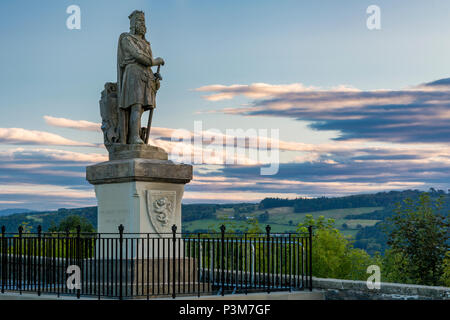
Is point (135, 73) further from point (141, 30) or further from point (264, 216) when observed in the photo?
point (264, 216)

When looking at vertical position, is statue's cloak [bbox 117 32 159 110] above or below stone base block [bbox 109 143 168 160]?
above

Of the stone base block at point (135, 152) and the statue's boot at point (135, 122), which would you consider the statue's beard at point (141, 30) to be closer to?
the statue's boot at point (135, 122)

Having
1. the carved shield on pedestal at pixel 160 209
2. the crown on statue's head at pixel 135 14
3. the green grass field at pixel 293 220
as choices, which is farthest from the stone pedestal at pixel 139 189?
the green grass field at pixel 293 220

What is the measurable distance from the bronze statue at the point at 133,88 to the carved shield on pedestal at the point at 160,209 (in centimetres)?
149

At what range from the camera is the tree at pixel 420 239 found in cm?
2273

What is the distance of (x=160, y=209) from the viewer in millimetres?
16812

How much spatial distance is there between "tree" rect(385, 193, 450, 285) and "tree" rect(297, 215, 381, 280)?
12.7 ft

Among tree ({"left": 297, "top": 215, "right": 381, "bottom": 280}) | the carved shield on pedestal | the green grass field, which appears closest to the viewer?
the carved shield on pedestal

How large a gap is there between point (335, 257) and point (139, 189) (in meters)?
13.1

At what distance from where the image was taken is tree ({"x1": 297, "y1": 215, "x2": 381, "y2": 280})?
27.7 m

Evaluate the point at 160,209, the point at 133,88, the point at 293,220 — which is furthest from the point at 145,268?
the point at 293,220

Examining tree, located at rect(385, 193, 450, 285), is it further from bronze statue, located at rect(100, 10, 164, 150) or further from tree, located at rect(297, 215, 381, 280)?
bronze statue, located at rect(100, 10, 164, 150)

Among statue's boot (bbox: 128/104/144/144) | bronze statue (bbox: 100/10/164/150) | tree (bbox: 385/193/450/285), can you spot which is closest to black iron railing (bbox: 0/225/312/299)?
statue's boot (bbox: 128/104/144/144)
